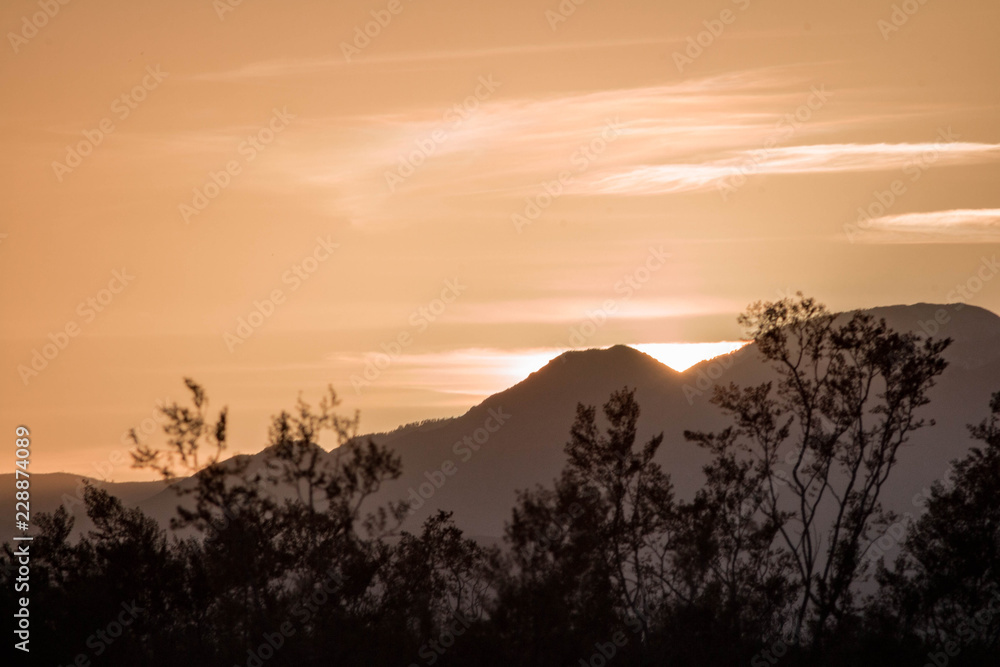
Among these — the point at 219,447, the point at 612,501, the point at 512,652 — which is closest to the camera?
the point at 219,447

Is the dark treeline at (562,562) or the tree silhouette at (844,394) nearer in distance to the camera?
the dark treeline at (562,562)

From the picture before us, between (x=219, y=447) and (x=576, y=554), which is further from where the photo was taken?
(x=576, y=554)

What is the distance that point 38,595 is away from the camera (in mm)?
46469

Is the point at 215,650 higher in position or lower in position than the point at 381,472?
lower

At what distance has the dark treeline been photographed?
4056 cm

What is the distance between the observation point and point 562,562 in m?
49.1

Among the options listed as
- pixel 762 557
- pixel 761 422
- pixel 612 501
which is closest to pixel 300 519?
pixel 612 501

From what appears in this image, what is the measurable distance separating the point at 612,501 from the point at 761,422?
300 inches

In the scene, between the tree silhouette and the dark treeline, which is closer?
the dark treeline

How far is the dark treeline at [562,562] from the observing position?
40.6 metres

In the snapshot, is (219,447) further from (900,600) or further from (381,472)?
(900,600)

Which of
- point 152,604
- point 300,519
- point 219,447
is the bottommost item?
point 152,604

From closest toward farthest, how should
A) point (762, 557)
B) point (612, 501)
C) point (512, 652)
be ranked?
point (512, 652) < point (612, 501) < point (762, 557)

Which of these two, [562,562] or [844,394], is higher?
[844,394]
